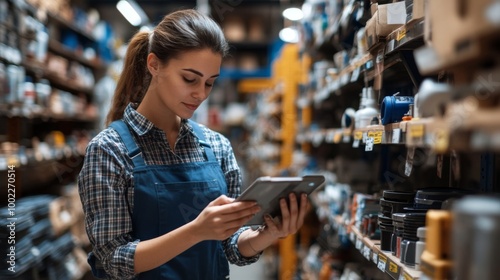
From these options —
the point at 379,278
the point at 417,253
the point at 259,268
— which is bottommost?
the point at 259,268

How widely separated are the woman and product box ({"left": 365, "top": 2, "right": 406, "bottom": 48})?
1.82 ft

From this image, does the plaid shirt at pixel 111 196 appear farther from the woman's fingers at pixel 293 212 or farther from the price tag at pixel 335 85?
the price tag at pixel 335 85

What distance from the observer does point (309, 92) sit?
4191mm

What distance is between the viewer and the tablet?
145cm

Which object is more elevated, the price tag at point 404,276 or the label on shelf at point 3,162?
the label on shelf at point 3,162

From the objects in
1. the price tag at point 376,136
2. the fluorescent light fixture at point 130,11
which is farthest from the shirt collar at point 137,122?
the fluorescent light fixture at point 130,11

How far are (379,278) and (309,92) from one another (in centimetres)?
185

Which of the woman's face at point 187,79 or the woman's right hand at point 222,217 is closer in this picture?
the woman's right hand at point 222,217

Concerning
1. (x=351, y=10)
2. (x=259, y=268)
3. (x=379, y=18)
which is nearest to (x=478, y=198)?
(x=379, y=18)

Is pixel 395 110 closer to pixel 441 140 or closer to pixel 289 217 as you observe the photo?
pixel 289 217

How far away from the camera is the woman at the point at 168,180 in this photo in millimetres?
1604

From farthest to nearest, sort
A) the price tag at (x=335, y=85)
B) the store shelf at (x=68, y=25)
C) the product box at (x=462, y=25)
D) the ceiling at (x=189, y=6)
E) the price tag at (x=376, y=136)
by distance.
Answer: the ceiling at (x=189, y=6), the store shelf at (x=68, y=25), the price tag at (x=335, y=85), the price tag at (x=376, y=136), the product box at (x=462, y=25)

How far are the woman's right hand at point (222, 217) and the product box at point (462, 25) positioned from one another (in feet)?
2.41

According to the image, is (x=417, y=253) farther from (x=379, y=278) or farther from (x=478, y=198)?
(x=379, y=278)
